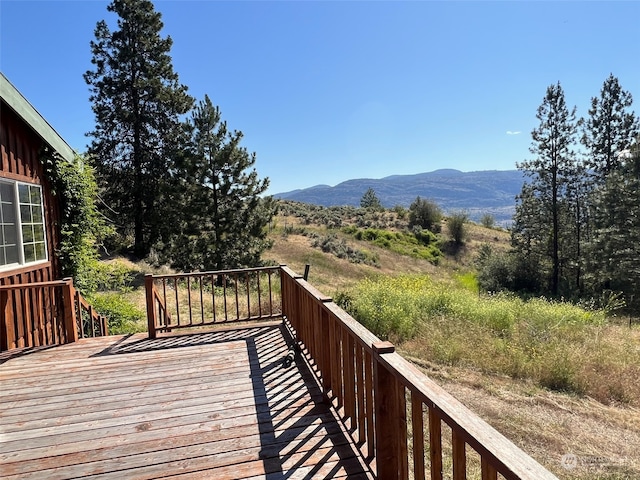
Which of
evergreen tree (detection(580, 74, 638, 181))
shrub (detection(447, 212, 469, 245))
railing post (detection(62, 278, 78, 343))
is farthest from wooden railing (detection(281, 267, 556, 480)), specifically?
shrub (detection(447, 212, 469, 245))

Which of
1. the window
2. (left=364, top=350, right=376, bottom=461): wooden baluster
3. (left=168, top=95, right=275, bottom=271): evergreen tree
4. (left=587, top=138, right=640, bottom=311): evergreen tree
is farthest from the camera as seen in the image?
(left=587, top=138, right=640, bottom=311): evergreen tree

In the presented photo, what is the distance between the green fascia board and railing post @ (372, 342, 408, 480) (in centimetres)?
586

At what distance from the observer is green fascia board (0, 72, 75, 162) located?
5.09 m

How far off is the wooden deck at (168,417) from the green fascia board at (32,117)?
10.6 feet

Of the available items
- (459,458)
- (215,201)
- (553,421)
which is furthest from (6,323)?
(215,201)

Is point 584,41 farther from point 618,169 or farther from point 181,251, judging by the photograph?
point 181,251

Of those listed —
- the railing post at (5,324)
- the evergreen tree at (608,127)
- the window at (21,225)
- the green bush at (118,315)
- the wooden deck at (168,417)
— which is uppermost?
the evergreen tree at (608,127)

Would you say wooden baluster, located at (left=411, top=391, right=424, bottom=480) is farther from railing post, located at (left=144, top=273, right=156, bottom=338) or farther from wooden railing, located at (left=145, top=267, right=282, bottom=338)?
railing post, located at (left=144, top=273, right=156, bottom=338)

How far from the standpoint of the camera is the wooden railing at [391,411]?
1.19 meters

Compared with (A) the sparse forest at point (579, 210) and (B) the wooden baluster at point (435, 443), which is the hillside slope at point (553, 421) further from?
(A) the sparse forest at point (579, 210)

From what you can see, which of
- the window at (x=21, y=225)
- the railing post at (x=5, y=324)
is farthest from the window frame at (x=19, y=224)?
the railing post at (x=5, y=324)

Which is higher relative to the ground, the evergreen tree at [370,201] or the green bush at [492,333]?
the evergreen tree at [370,201]

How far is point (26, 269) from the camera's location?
216 inches

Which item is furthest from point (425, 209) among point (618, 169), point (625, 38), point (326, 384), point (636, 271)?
point (326, 384)
